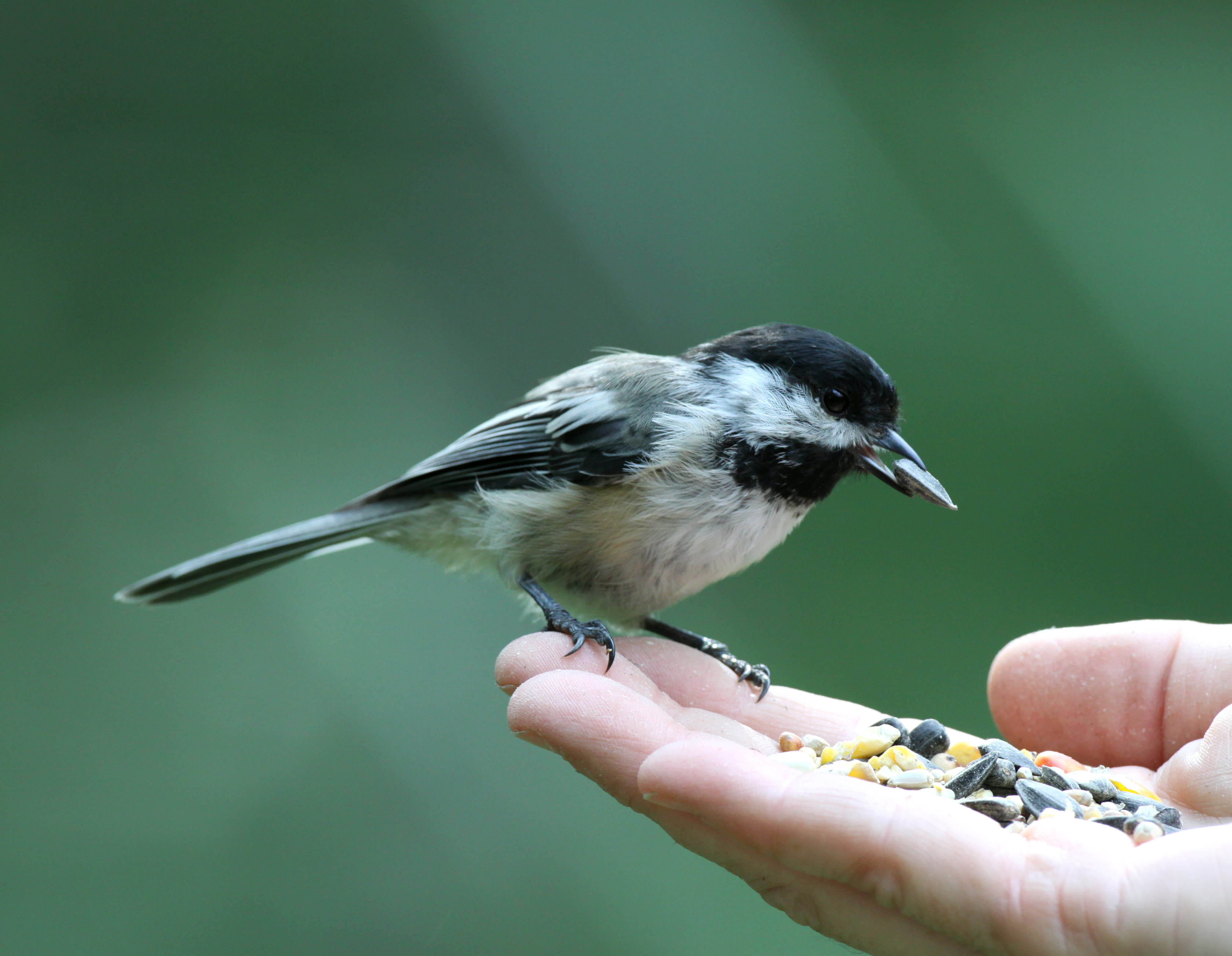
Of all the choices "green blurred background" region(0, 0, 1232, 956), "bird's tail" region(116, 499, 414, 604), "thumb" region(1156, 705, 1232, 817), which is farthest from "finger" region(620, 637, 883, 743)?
"green blurred background" region(0, 0, 1232, 956)

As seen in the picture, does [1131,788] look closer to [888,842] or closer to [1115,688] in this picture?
[1115,688]

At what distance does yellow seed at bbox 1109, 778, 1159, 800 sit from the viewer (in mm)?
1327

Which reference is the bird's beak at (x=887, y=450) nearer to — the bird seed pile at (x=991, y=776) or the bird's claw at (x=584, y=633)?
the bird seed pile at (x=991, y=776)

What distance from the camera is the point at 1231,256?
2.68 metres

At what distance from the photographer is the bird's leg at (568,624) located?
1.46 metres

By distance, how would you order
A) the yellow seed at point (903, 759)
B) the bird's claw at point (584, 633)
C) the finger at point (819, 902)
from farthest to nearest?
the bird's claw at point (584, 633) → the yellow seed at point (903, 759) → the finger at point (819, 902)

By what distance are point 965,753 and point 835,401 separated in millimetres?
606

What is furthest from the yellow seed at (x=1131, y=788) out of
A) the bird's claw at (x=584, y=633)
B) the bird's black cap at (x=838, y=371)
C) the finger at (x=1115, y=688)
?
the bird's claw at (x=584, y=633)

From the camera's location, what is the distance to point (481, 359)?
329 centimetres

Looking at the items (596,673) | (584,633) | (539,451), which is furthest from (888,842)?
(539,451)

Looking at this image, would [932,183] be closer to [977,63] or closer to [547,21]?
[977,63]

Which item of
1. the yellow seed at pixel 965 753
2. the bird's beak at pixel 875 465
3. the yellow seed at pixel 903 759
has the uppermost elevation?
the bird's beak at pixel 875 465

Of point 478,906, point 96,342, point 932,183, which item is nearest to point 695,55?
point 932,183

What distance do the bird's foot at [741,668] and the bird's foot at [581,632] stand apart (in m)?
0.28
